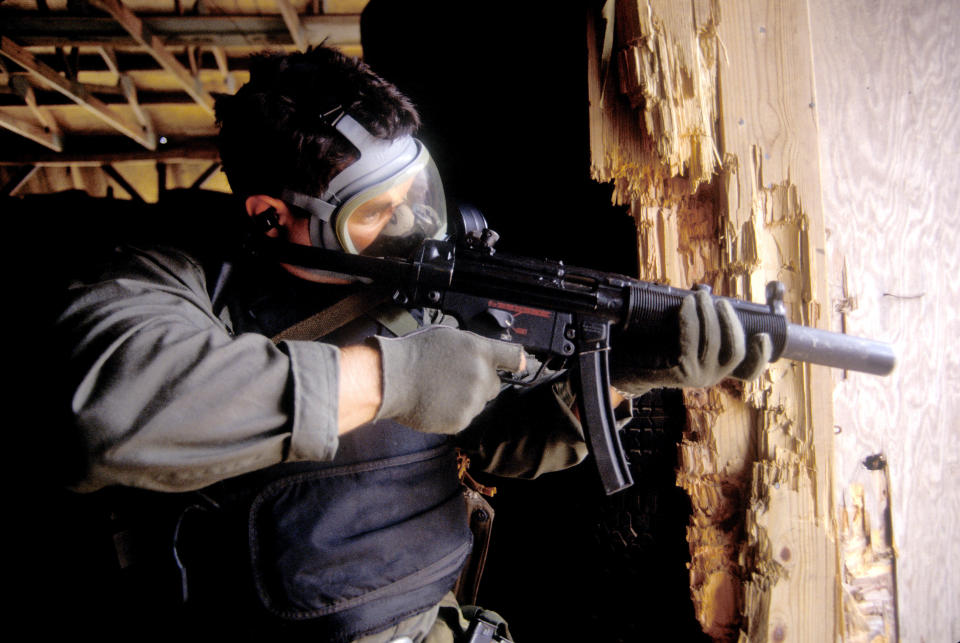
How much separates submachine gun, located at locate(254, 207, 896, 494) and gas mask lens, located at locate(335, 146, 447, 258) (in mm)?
160

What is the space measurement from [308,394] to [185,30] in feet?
12.4

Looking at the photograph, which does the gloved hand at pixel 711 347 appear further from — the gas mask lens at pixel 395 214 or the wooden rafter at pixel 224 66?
the wooden rafter at pixel 224 66

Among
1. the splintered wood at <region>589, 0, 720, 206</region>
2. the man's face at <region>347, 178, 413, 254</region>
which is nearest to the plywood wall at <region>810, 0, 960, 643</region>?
the splintered wood at <region>589, 0, 720, 206</region>

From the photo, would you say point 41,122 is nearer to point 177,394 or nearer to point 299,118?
point 299,118

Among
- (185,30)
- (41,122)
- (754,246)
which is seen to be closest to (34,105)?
(41,122)

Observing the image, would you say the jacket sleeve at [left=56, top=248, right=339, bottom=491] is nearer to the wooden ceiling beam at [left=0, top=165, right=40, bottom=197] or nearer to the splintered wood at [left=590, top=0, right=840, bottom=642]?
the splintered wood at [left=590, top=0, right=840, bottom=642]

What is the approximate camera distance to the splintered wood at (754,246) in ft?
4.53

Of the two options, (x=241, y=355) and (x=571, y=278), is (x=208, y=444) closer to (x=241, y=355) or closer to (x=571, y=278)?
(x=241, y=355)

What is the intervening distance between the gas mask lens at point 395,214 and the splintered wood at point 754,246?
625mm

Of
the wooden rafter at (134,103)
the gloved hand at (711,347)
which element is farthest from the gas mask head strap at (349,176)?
the wooden rafter at (134,103)

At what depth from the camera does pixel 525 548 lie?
2.05 m

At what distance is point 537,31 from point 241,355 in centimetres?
158

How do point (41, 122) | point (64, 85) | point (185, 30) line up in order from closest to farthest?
point (185, 30) < point (64, 85) < point (41, 122)

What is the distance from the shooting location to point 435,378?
1.12 metres
